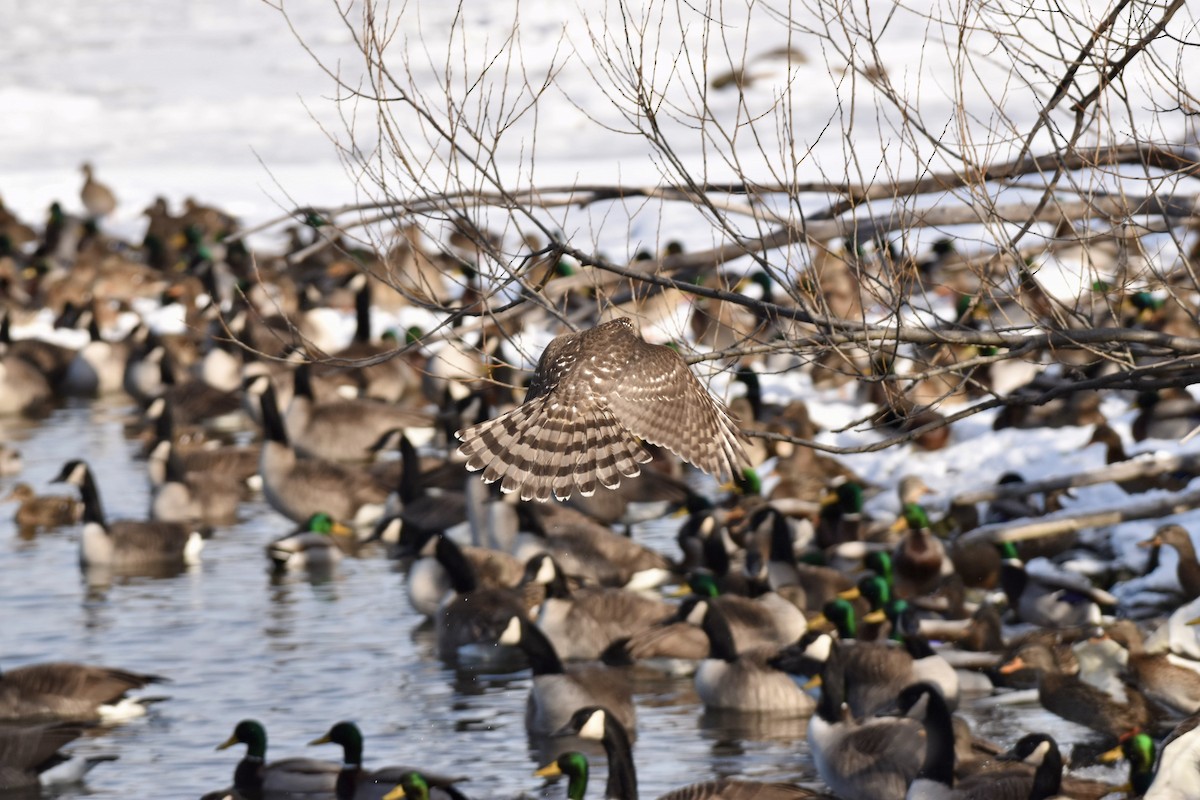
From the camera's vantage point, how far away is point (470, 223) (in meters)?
7.36

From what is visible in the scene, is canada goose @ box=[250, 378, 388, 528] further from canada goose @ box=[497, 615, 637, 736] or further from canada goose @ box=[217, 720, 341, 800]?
canada goose @ box=[217, 720, 341, 800]

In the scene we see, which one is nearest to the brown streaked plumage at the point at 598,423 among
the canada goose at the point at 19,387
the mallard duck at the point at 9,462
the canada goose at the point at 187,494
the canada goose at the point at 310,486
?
the canada goose at the point at 187,494

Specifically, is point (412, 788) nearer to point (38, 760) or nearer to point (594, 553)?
point (38, 760)

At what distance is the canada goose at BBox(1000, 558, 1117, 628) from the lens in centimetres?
1276

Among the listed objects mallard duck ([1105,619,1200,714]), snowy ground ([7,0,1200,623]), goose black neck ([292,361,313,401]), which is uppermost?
snowy ground ([7,0,1200,623])

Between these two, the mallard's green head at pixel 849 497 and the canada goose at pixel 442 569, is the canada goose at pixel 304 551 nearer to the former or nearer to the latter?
the canada goose at pixel 442 569

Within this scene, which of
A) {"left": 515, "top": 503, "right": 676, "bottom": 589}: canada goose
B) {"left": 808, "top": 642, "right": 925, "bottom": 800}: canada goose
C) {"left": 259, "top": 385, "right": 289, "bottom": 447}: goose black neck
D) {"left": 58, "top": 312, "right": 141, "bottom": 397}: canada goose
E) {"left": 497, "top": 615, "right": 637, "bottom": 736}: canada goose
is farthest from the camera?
{"left": 58, "top": 312, "right": 141, "bottom": 397}: canada goose

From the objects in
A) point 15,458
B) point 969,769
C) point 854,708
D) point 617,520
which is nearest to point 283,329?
point 15,458

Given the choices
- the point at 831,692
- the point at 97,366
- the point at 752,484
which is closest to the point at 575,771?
the point at 831,692

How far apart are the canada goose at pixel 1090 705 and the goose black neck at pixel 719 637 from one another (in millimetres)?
1996

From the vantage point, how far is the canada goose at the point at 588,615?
1309 centimetres

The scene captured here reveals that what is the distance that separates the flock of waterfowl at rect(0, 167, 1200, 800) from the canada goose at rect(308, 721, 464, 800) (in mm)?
18

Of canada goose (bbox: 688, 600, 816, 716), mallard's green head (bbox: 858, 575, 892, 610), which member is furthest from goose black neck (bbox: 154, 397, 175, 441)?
canada goose (bbox: 688, 600, 816, 716)

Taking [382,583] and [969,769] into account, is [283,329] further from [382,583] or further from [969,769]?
[969,769]
